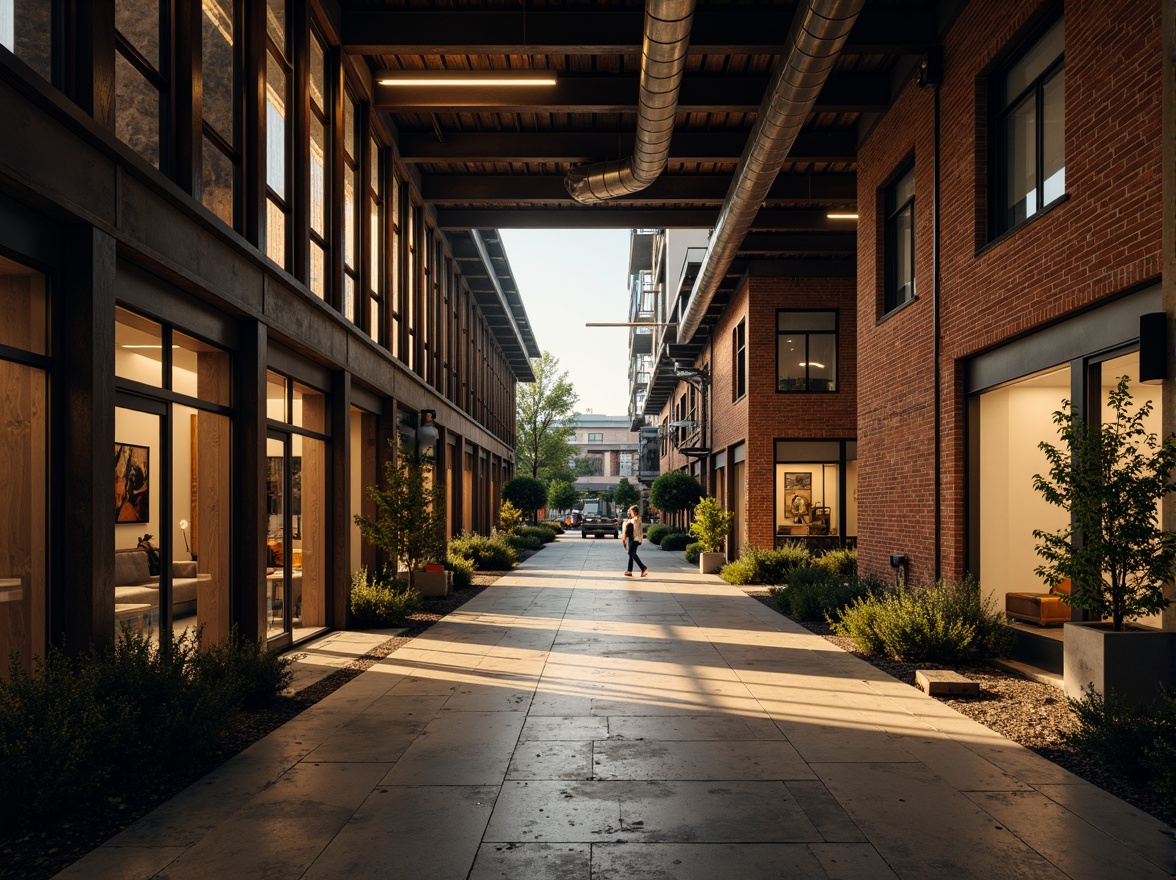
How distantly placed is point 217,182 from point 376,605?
21.4ft

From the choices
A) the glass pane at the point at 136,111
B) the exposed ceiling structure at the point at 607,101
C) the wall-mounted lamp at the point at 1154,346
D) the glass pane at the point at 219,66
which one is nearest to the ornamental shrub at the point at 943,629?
the wall-mounted lamp at the point at 1154,346

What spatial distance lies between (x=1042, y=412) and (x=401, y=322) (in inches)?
476

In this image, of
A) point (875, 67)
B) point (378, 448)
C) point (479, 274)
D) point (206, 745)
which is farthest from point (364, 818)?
point (479, 274)

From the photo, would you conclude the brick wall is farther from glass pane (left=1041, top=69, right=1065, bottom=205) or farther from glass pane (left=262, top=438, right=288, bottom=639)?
glass pane (left=262, top=438, right=288, bottom=639)

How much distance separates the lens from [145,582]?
768 cm

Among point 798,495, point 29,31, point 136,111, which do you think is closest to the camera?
point 29,31

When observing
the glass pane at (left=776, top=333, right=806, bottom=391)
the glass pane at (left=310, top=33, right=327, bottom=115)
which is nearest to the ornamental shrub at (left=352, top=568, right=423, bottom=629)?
the glass pane at (left=310, top=33, right=327, bottom=115)

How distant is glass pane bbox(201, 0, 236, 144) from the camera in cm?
906

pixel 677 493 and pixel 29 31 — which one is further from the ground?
pixel 29 31

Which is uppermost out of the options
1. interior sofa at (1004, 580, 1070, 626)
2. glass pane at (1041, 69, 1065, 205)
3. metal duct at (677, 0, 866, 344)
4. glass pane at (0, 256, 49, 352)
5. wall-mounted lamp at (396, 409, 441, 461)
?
metal duct at (677, 0, 866, 344)

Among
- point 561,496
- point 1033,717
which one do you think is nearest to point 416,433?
point 1033,717

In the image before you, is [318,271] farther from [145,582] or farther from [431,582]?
[431,582]

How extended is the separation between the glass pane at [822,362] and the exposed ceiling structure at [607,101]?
2966 mm

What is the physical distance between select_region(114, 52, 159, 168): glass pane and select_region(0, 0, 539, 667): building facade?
2cm
